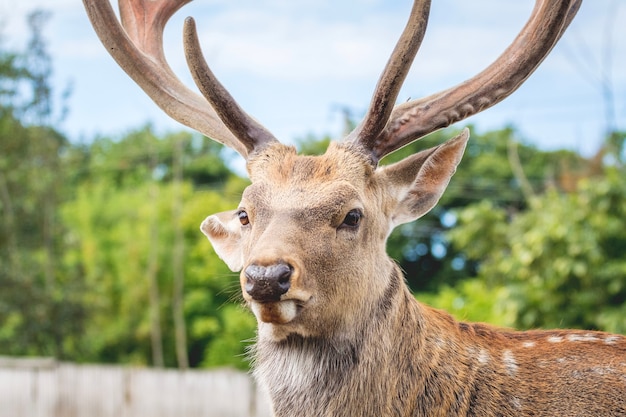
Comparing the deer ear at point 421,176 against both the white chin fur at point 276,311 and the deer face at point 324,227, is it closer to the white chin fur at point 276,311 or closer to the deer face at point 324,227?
the deer face at point 324,227

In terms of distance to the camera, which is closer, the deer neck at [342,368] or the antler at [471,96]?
the deer neck at [342,368]

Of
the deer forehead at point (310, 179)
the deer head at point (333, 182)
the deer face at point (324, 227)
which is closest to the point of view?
the deer face at point (324, 227)

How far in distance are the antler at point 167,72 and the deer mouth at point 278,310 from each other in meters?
1.24

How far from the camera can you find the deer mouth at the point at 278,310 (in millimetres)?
4016

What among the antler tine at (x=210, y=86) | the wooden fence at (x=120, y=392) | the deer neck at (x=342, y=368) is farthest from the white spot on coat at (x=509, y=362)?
the wooden fence at (x=120, y=392)

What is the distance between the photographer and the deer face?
4.05 metres

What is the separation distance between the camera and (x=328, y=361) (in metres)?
4.44

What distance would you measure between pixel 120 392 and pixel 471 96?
1630 centimetres

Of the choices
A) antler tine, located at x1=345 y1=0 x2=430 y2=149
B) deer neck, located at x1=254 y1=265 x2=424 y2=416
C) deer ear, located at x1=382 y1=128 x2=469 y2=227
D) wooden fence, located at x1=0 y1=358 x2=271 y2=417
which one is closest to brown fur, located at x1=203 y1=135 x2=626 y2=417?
deer neck, located at x1=254 y1=265 x2=424 y2=416

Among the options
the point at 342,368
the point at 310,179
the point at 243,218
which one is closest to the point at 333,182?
the point at 310,179

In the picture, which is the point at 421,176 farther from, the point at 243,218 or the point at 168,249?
the point at 168,249

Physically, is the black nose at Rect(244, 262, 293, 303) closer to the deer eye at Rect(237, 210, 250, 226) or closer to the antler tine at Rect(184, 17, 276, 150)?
the deer eye at Rect(237, 210, 250, 226)

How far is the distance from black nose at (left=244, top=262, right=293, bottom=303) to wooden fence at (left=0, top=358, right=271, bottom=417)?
12399mm

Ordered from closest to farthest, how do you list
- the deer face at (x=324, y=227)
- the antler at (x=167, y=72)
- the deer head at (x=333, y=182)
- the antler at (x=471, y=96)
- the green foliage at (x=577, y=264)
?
the deer face at (x=324, y=227), the deer head at (x=333, y=182), the antler at (x=471, y=96), the antler at (x=167, y=72), the green foliage at (x=577, y=264)
